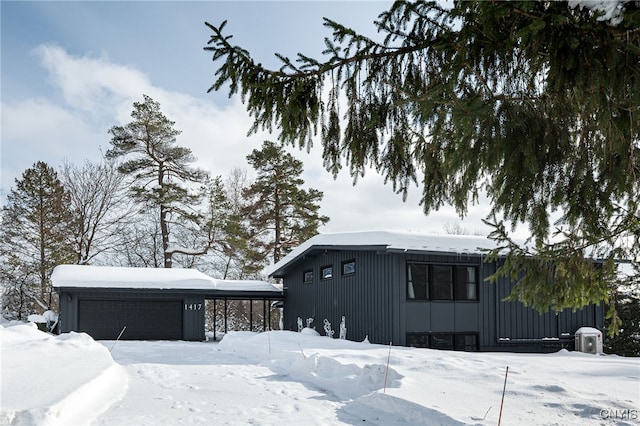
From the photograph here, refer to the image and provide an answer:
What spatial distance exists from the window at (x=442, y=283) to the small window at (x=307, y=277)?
559cm

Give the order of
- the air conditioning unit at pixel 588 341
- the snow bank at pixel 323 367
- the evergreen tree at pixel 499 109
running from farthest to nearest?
1. the air conditioning unit at pixel 588 341
2. the snow bank at pixel 323 367
3. the evergreen tree at pixel 499 109

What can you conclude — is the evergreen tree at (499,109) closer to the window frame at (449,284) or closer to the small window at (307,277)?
the window frame at (449,284)

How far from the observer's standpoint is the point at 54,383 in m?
5.63

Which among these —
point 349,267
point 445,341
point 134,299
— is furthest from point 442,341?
point 134,299

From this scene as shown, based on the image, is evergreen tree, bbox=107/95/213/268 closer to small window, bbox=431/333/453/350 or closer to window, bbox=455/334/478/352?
small window, bbox=431/333/453/350

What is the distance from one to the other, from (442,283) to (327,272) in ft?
14.0

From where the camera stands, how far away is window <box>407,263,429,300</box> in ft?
48.9

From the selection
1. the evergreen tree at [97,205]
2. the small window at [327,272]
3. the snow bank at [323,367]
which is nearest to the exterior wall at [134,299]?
the small window at [327,272]

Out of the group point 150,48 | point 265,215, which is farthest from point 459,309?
point 265,215

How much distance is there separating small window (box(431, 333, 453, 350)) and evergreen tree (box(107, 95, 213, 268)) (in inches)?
597

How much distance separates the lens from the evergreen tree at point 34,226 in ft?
87.4

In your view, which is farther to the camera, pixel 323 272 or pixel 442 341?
pixel 323 272

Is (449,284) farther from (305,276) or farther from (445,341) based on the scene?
(305,276)

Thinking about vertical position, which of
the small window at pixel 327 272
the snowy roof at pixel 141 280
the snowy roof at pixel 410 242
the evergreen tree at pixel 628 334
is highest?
the snowy roof at pixel 410 242
